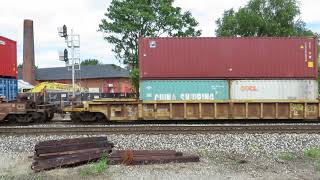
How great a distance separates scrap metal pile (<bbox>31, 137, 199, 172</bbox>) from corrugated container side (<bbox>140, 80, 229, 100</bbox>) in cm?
829

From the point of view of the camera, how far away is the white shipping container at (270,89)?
54.6 ft

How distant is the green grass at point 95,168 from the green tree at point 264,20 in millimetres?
30053

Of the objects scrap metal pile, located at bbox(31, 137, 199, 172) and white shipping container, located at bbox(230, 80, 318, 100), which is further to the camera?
white shipping container, located at bbox(230, 80, 318, 100)

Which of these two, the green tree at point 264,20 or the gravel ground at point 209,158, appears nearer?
the gravel ground at point 209,158

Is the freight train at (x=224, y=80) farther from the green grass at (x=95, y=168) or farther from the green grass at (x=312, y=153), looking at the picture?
the green grass at (x=95, y=168)

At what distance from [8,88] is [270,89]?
10760 mm

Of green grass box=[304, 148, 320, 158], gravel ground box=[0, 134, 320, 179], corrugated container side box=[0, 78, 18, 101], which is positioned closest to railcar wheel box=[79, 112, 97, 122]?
corrugated container side box=[0, 78, 18, 101]

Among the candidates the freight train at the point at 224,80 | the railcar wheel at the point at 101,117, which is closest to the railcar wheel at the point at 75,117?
the freight train at the point at 224,80

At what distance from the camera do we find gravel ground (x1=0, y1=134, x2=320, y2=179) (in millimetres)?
7055

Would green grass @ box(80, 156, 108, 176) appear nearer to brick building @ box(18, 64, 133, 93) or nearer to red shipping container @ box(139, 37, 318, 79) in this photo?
red shipping container @ box(139, 37, 318, 79)

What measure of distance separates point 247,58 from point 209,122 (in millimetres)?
2991

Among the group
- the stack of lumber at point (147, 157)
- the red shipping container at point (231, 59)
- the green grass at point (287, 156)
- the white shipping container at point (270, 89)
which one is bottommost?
the green grass at point (287, 156)

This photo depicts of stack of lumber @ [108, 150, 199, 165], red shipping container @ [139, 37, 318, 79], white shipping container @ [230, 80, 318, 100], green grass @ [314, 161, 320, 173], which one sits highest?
red shipping container @ [139, 37, 318, 79]

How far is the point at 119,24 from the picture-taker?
35.3 meters
